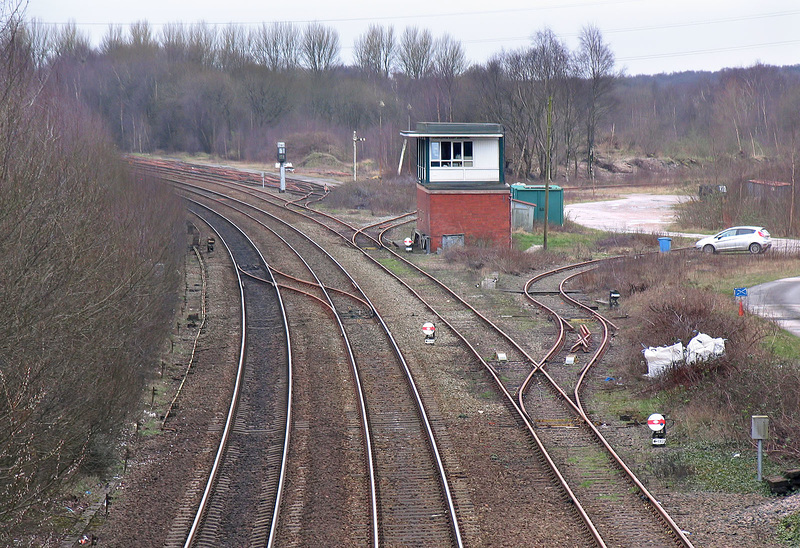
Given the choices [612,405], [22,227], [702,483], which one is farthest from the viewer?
[612,405]

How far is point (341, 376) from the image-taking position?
15.4 meters

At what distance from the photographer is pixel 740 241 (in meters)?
30.8

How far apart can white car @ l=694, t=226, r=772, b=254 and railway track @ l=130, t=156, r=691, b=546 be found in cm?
1008

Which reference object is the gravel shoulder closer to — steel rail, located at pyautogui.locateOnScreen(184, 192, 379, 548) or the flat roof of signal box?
steel rail, located at pyautogui.locateOnScreen(184, 192, 379, 548)

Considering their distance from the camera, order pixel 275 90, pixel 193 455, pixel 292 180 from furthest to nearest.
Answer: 1. pixel 275 90
2. pixel 292 180
3. pixel 193 455

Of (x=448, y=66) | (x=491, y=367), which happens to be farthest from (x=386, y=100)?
(x=491, y=367)

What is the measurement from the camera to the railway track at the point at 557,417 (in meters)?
9.38

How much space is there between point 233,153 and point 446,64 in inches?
1060

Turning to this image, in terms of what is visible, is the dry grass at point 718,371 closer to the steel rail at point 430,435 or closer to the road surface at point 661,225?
the road surface at point 661,225

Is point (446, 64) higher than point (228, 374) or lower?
higher

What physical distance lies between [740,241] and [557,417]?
20681mm

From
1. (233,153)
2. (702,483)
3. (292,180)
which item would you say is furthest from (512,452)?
(233,153)

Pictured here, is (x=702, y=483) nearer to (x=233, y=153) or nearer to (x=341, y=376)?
(x=341, y=376)

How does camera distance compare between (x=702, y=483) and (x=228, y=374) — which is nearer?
(x=702, y=483)
